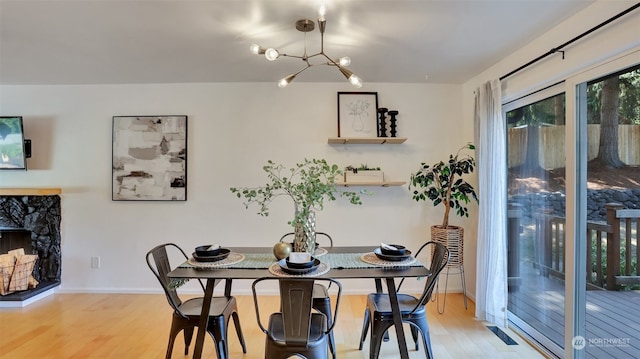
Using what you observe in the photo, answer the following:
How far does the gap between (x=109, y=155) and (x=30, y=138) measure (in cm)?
95

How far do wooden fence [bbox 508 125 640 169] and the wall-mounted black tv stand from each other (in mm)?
5164

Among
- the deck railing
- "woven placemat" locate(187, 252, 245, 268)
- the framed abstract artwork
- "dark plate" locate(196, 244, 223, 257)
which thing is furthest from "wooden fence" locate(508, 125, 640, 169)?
the framed abstract artwork

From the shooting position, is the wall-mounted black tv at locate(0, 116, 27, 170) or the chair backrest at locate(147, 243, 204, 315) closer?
the chair backrest at locate(147, 243, 204, 315)

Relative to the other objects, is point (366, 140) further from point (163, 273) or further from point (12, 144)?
point (12, 144)

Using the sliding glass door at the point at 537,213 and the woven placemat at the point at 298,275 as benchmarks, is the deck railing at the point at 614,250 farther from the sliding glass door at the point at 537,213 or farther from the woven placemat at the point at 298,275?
the woven placemat at the point at 298,275

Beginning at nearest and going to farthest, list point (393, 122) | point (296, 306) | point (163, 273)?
point (296, 306)
point (163, 273)
point (393, 122)

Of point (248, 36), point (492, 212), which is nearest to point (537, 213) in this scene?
point (492, 212)

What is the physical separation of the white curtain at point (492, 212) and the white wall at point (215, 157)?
747 mm

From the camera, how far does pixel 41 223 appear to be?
12.2 ft

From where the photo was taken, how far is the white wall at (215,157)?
12.2 feet

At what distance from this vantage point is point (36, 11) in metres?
2.12

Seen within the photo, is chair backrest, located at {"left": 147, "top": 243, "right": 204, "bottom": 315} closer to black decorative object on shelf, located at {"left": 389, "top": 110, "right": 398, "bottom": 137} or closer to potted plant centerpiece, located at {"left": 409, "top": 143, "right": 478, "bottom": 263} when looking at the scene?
potted plant centerpiece, located at {"left": 409, "top": 143, "right": 478, "bottom": 263}

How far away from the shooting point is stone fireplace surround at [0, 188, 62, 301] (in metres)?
3.66

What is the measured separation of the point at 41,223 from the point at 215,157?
2.13m
